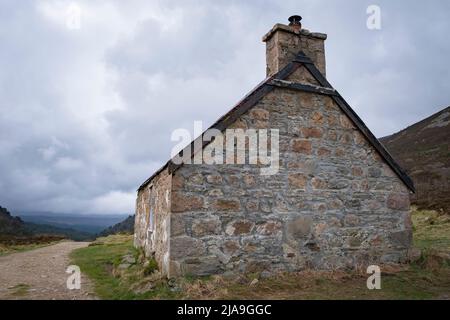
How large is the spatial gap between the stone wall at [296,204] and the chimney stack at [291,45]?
0.57 m

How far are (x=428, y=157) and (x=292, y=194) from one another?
118ft

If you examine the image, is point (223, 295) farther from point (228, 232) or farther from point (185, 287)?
point (228, 232)

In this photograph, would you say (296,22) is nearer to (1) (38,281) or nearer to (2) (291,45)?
(2) (291,45)

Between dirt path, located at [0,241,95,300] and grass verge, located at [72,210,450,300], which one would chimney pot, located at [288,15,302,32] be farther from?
dirt path, located at [0,241,95,300]

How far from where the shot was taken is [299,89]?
8.08 metres

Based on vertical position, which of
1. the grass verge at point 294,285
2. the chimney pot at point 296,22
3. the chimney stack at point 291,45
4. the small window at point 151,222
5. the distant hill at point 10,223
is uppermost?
the chimney pot at point 296,22

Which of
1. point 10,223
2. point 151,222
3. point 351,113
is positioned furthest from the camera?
point 10,223

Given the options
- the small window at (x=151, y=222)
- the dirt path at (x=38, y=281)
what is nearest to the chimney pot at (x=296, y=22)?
the small window at (x=151, y=222)

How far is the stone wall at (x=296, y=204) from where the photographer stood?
22.2ft

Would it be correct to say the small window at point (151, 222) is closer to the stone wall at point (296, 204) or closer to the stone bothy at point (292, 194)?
the stone bothy at point (292, 194)

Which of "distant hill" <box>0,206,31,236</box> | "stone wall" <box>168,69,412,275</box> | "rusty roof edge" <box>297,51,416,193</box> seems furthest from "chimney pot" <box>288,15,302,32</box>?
"distant hill" <box>0,206,31,236</box>

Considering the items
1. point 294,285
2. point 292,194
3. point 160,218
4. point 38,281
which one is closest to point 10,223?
point 38,281

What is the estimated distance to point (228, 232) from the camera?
273 inches

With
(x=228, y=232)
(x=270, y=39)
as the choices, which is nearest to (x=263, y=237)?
(x=228, y=232)
